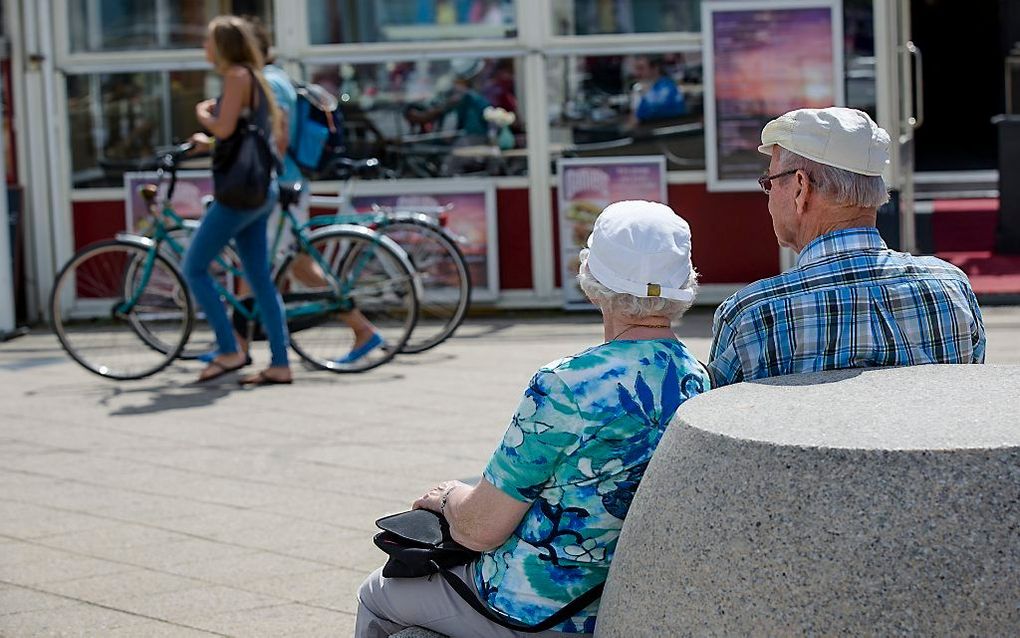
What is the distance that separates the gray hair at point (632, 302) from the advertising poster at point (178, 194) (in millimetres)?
7506

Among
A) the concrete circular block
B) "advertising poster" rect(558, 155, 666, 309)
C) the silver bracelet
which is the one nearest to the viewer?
the concrete circular block

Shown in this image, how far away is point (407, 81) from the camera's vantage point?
34.3 feet

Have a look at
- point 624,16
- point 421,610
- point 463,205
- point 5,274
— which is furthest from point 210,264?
point 421,610

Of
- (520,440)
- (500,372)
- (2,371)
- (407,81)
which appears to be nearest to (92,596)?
(520,440)

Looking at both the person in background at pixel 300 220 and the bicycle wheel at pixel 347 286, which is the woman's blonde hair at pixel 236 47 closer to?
the person in background at pixel 300 220

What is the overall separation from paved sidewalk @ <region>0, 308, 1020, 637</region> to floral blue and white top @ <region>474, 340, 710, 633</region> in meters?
1.28

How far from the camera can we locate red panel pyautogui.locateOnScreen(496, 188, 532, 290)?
10.4 m

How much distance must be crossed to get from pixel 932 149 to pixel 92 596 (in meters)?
18.1

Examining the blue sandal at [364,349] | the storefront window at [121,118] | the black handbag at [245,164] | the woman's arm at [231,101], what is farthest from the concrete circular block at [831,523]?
the storefront window at [121,118]

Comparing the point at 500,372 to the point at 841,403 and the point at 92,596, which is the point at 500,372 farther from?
the point at 841,403

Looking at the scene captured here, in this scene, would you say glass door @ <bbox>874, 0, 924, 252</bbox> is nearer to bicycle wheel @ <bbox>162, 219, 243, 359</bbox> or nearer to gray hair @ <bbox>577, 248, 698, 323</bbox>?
bicycle wheel @ <bbox>162, 219, 243, 359</bbox>

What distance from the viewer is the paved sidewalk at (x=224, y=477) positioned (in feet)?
14.8

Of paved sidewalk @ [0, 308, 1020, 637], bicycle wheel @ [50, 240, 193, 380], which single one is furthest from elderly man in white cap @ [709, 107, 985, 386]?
bicycle wheel @ [50, 240, 193, 380]

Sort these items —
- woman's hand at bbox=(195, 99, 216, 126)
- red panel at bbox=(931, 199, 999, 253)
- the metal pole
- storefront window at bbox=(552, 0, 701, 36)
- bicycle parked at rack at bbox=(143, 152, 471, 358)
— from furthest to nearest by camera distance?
1. red panel at bbox=(931, 199, 999, 253)
2. storefront window at bbox=(552, 0, 701, 36)
3. the metal pole
4. bicycle parked at rack at bbox=(143, 152, 471, 358)
5. woman's hand at bbox=(195, 99, 216, 126)
